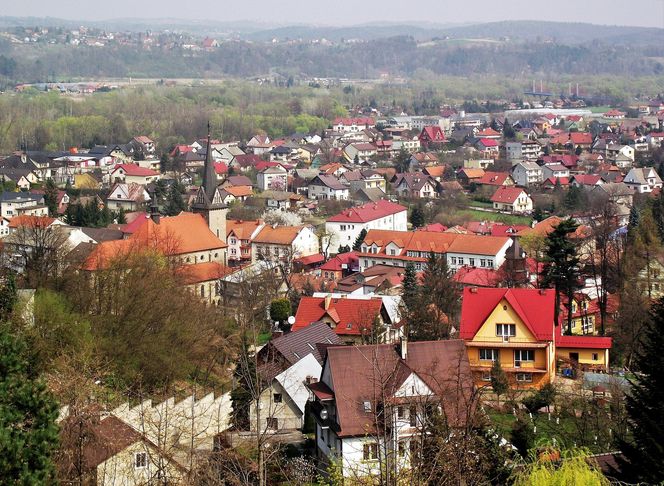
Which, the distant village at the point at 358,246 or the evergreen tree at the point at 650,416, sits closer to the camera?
the evergreen tree at the point at 650,416

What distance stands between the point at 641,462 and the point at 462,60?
532 ft

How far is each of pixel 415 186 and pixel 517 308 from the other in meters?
32.7

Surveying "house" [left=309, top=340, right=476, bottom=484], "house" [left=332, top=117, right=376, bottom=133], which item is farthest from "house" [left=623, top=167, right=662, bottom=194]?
"house" [left=309, top=340, right=476, bottom=484]

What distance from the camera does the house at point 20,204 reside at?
41116 mm

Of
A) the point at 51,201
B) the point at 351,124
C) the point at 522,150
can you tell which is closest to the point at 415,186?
the point at 51,201

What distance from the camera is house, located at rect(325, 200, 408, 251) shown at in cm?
3694

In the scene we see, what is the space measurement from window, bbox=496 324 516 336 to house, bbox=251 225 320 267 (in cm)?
1485

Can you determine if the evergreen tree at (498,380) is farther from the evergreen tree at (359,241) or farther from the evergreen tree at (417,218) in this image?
the evergreen tree at (417,218)

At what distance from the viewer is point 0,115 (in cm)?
7206

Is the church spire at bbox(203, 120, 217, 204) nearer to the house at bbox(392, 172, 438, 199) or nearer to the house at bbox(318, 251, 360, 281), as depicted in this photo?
the house at bbox(318, 251, 360, 281)

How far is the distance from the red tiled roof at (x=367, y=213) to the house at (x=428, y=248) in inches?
162

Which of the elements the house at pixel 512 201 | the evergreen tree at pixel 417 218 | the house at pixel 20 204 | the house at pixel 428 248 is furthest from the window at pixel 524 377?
the house at pixel 512 201

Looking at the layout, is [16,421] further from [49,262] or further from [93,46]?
[93,46]

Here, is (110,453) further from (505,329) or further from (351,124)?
(351,124)
